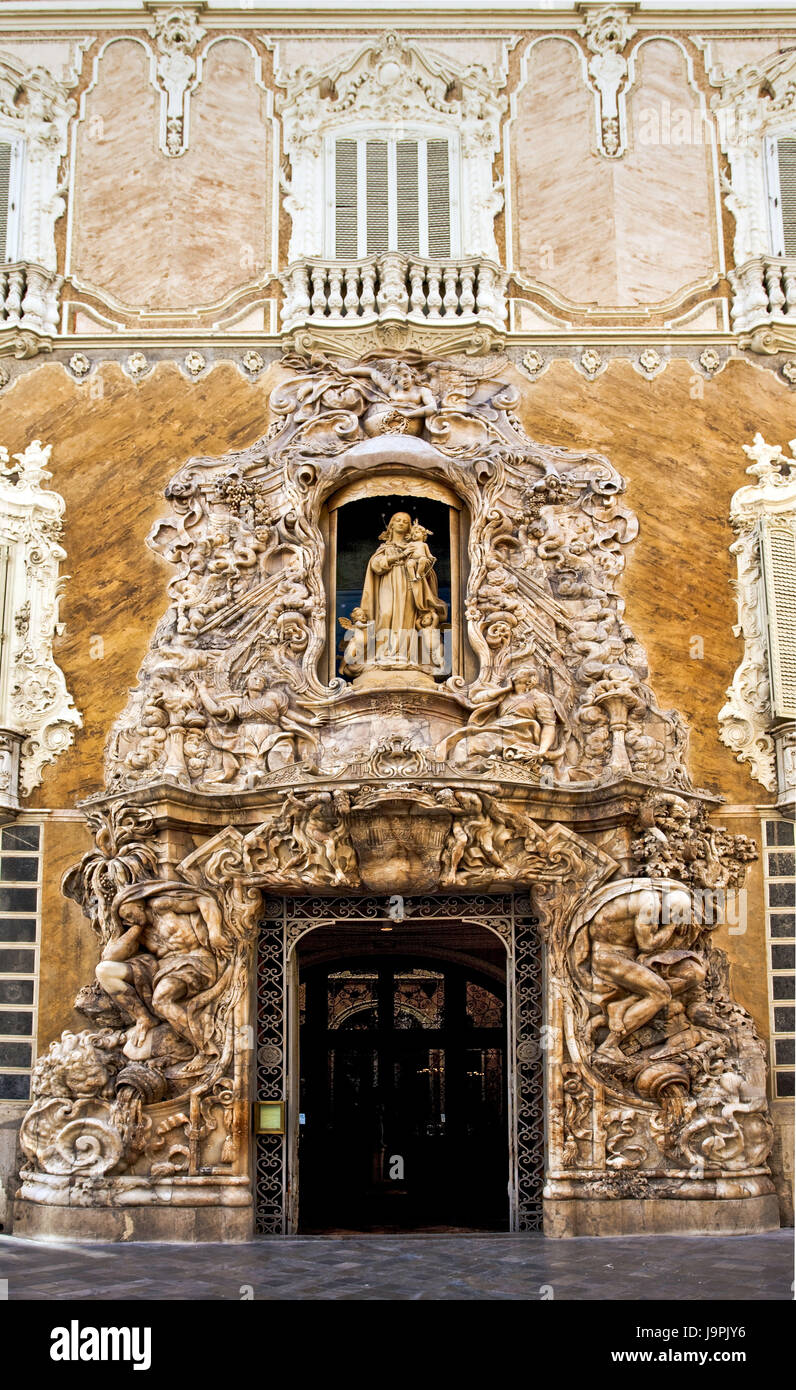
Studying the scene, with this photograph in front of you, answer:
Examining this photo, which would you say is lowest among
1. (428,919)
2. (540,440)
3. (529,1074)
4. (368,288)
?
(529,1074)

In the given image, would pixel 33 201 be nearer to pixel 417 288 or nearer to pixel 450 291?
pixel 417 288

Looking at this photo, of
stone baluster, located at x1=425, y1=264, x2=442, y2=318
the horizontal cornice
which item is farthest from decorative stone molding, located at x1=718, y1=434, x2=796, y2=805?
the horizontal cornice

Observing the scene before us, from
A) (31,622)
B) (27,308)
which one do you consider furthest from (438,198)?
(31,622)

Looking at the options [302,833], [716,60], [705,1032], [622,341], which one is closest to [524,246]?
[622,341]

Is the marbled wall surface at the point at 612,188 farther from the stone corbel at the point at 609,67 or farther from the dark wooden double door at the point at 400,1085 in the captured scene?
the dark wooden double door at the point at 400,1085

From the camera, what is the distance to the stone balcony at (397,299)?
15070 millimetres

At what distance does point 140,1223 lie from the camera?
39.8 feet

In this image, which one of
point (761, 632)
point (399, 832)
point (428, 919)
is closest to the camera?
point (399, 832)

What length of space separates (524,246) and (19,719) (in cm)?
736

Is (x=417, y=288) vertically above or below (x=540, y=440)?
above

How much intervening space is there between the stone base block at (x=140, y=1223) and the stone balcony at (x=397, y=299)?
8.64 meters

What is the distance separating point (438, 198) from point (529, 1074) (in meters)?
9.42

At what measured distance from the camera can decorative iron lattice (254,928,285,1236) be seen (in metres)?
12.7

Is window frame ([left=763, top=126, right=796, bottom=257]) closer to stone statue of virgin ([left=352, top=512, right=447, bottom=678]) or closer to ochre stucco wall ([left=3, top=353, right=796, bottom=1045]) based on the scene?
ochre stucco wall ([left=3, top=353, right=796, bottom=1045])
